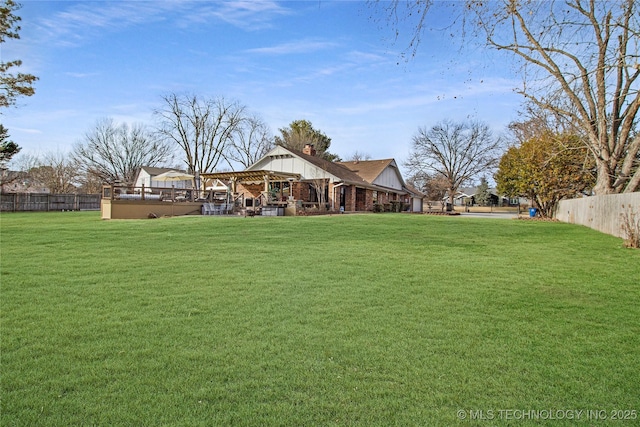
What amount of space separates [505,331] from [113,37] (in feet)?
39.0

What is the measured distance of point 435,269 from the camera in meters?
6.47

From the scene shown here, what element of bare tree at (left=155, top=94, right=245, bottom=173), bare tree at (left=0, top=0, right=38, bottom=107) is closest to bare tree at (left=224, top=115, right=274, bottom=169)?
bare tree at (left=155, top=94, right=245, bottom=173)

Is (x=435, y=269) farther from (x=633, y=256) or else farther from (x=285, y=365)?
(x=633, y=256)

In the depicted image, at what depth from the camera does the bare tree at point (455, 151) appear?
46281mm

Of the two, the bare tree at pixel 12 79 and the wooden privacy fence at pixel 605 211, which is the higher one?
the bare tree at pixel 12 79

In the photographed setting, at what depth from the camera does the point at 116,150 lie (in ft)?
143

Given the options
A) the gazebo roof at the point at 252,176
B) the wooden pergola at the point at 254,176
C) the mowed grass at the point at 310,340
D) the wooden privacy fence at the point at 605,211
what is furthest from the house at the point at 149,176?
the mowed grass at the point at 310,340

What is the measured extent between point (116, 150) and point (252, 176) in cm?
2854

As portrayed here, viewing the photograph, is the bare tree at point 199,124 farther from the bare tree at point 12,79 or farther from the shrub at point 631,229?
the shrub at point 631,229

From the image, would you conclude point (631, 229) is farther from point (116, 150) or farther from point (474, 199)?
point (474, 199)

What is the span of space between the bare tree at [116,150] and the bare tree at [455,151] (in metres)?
32.7

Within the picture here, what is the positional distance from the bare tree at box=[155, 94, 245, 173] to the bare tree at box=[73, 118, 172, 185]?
5.07 meters

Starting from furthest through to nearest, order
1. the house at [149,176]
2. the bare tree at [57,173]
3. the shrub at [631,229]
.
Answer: the house at [149,176]
the bare tree at [57,173]
the shrub at [631,229]

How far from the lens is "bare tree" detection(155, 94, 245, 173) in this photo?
130 ft
